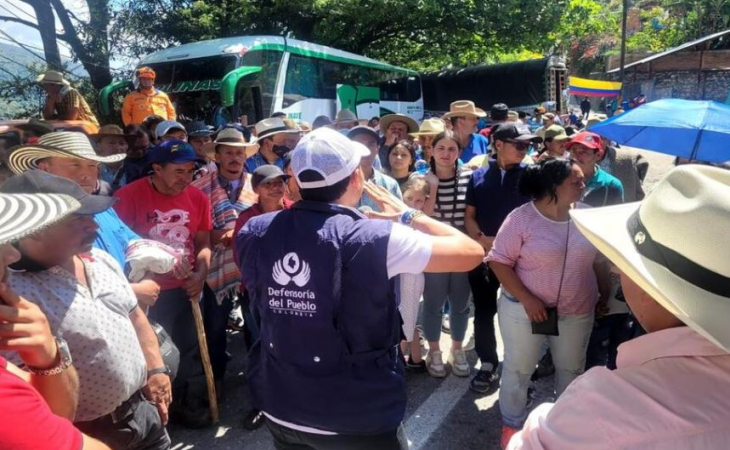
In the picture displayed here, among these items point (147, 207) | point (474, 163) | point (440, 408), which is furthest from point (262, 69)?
point (440, 408)

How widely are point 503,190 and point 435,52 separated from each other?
19.1 meters

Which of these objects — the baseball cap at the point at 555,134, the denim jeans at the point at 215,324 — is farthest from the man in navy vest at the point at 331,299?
the baseball cap at the point at 555,134

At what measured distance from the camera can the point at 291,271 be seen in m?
1.56

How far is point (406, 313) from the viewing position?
2912 millimetres

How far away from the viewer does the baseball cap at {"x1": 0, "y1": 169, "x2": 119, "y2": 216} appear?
161 cm

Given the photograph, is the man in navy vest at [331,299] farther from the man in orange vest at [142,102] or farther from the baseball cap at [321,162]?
the man in orange vest at [142,102]

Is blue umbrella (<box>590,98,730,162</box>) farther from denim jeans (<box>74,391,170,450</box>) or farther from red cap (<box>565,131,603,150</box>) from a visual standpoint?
denim jeans (<box>74,391,170,450</box>)

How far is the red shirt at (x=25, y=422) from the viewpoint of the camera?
941 millimetres

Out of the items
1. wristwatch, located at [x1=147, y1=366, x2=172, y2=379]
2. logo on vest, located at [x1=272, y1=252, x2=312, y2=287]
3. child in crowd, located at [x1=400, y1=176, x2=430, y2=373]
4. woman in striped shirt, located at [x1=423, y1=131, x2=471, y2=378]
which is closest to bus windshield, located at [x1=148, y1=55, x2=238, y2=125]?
woman in striped shirt, located at [x1=423, y1=131, x2=471, y2=378]

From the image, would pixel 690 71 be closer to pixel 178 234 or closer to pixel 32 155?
pixel 178 234

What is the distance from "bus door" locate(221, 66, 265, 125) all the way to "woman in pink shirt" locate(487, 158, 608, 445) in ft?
26.8

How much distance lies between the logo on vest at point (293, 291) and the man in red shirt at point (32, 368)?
62 centimetres

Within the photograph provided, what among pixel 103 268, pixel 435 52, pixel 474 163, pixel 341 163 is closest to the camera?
pixel 341 163

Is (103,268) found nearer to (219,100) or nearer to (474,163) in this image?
(474,163)
